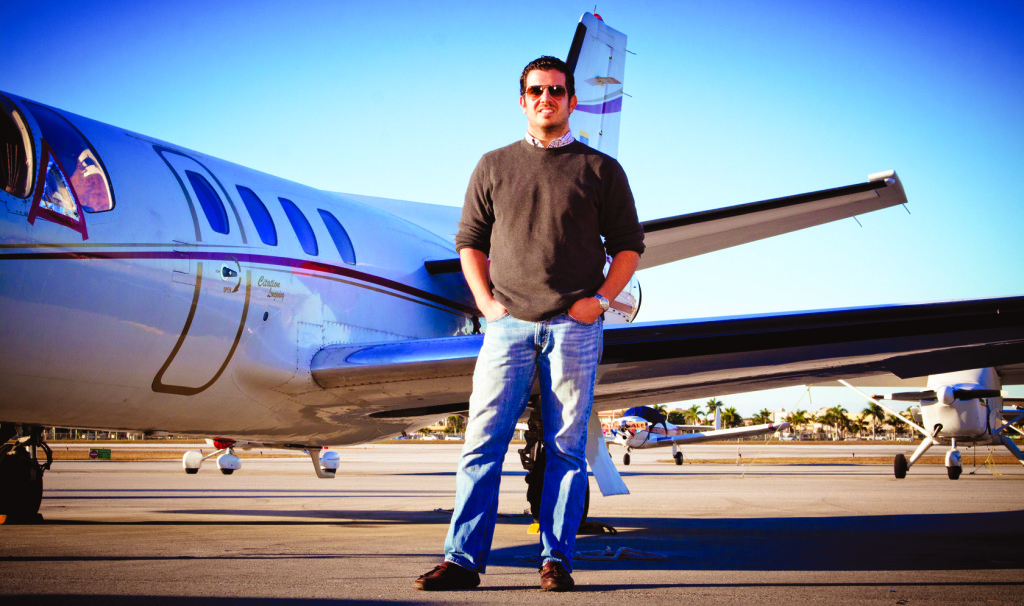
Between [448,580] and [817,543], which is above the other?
[448,580]

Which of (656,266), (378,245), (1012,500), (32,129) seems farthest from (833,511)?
(32,129)

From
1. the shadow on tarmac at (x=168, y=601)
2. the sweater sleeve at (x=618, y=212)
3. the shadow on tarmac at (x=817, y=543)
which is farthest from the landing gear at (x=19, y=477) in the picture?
the sweater sleeve at (x=618, y=212)

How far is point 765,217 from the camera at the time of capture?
661 centimetres

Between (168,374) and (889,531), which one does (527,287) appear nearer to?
(168,374)

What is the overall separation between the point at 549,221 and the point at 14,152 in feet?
10.3

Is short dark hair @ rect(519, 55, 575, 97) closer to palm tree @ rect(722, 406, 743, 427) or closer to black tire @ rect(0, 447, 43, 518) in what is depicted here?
black tire @ rect(0, 447, 43, 518)

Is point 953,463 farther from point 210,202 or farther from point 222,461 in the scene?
point 210,202

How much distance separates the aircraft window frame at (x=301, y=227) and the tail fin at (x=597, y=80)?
576 centimetres

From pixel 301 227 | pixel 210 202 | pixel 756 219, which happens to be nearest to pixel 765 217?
pixel 756 219

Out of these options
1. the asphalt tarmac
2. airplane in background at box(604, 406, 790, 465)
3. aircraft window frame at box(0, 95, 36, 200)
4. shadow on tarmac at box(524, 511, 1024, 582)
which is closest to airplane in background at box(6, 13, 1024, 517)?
aircraft window frame at box(0, 95, 36, 200)

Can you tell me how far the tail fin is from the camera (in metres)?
11.1

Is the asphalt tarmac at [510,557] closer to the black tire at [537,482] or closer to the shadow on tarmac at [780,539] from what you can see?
the shadow on tarmac at [780,539]

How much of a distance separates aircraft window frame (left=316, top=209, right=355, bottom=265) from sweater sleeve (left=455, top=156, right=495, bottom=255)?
331 centimetres

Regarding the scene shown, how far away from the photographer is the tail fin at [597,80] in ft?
36.5
